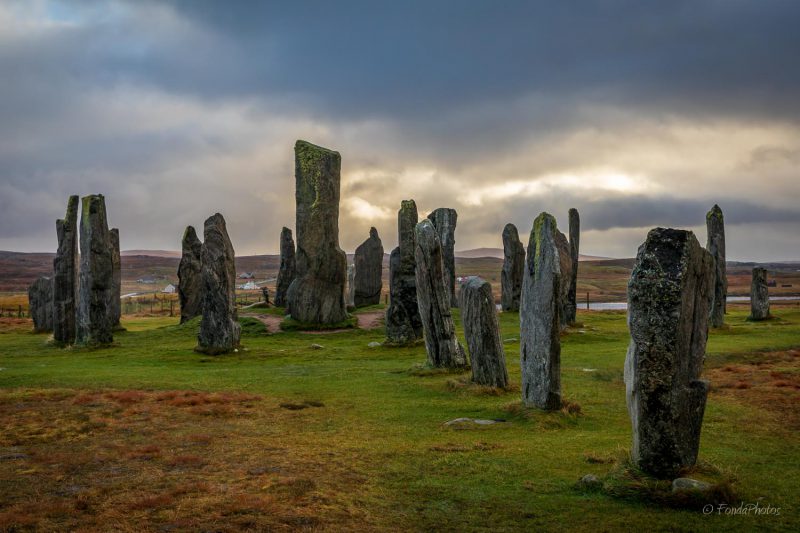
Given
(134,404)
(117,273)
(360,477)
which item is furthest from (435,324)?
(117,273)

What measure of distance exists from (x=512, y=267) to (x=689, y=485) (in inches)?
1303

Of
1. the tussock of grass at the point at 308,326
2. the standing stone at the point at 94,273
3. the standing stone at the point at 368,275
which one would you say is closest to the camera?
the standing stone at the point at 94,273

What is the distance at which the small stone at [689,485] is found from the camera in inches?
334

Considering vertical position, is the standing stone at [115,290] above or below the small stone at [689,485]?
above

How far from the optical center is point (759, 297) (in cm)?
3772

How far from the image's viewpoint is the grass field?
27.2 ft

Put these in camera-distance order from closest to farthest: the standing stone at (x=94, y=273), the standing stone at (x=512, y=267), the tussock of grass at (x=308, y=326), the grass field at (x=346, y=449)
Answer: the grass field at (x=346, y=449) → the standing stone at (x=94, y=273) → the tussock of grass at (x=308, y=326) → the standing stone at (x=512, y=267)

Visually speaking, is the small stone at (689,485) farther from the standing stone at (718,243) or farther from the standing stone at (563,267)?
the standing stone at (718,243)

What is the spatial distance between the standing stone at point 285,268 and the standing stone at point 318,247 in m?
9.50

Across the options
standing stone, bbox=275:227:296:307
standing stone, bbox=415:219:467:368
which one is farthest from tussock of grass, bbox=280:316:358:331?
standing stone, bbox=415:219:467:368

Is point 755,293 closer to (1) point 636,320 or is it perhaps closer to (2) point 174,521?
(1) point 636,320

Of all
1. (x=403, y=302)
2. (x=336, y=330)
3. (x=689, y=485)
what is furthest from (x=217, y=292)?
(x=689, y=485)

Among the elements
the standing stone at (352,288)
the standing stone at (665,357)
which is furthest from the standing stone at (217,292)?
the standing stone at (352,288)

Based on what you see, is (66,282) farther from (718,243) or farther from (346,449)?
(718,243)
